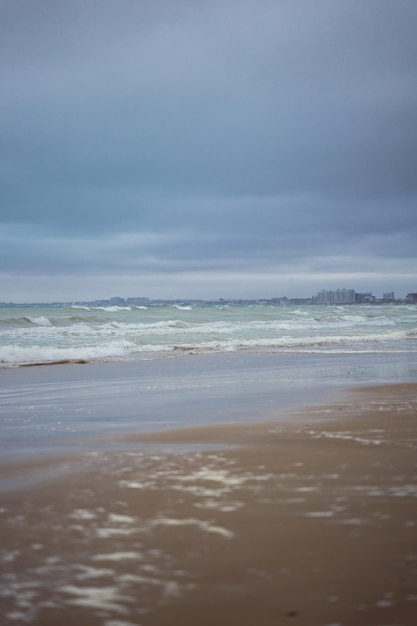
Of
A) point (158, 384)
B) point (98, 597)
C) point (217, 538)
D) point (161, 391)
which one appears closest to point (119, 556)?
A: point (98, 597)

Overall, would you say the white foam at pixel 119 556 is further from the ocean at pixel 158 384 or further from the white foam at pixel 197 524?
the ocean at pixel 158 384

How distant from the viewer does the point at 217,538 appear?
282 centimetres

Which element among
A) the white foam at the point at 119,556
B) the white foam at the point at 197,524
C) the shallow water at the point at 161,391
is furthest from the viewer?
the shallow water at the point at 161,391

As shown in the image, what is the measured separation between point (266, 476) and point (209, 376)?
728cm

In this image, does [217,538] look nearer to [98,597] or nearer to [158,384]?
[98,597]

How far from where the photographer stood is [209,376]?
11148 mm

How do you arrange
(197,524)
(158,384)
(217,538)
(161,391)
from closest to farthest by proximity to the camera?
(217,538) → (197,524) → (161,391) → (158,384)

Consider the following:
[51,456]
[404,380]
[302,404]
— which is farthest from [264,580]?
[404,380]

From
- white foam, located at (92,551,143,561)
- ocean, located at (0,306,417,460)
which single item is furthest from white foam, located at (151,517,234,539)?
ocean, located at (0,306,417,460)

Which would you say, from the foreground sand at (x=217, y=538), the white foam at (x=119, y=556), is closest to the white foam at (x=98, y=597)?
the foreground sand at (x=217, y=538)

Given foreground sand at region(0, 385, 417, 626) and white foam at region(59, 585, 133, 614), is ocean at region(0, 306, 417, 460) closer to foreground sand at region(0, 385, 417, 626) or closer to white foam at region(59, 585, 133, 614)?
foreground sand at region(0, 385, 417, 626)

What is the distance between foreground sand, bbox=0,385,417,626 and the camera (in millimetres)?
2230

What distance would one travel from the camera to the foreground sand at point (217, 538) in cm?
223

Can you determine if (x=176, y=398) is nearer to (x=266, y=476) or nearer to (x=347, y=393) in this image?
(x=347, y=393)
